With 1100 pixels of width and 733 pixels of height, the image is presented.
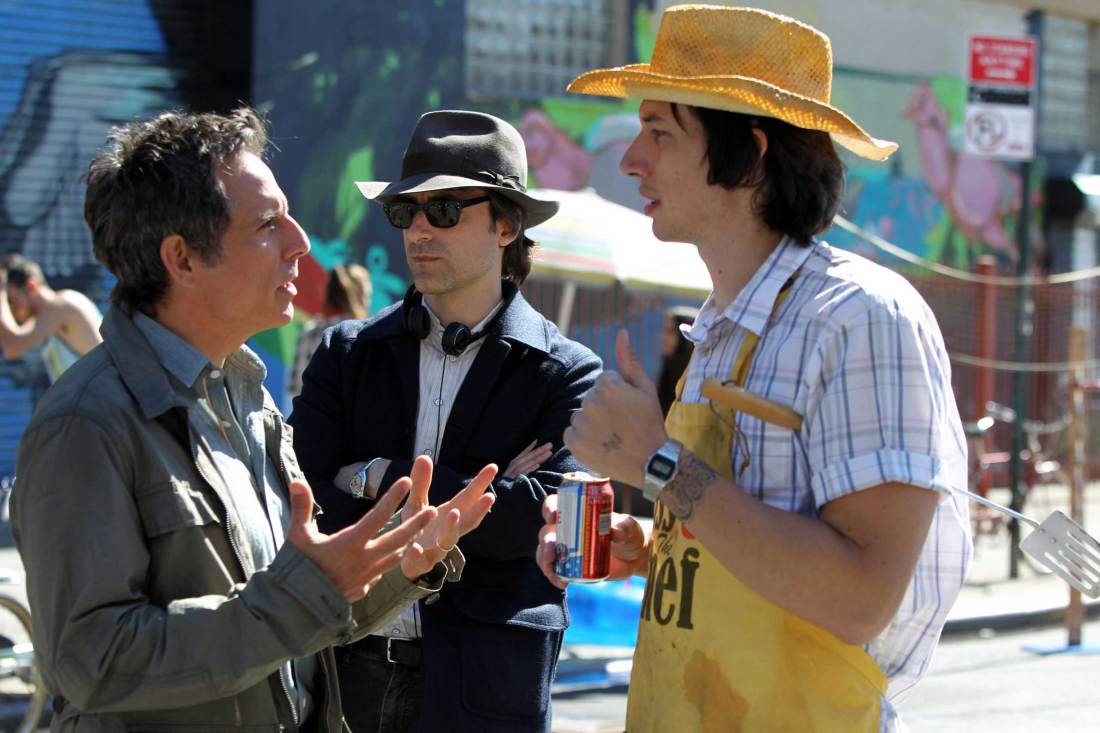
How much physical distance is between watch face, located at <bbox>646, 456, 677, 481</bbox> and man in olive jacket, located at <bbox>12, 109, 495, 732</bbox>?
43 cm

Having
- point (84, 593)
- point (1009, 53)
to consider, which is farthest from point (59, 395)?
point (1009, 53)

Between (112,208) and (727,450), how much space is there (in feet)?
3.90

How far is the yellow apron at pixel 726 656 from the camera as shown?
2275 mm

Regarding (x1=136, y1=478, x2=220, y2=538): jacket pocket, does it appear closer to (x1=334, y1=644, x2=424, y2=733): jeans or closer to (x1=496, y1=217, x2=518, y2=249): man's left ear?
(x1=334, y1=644, x2=424, y2=733): jeans

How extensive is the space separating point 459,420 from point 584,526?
0.97 m

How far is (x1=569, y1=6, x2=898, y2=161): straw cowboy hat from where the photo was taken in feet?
8.07

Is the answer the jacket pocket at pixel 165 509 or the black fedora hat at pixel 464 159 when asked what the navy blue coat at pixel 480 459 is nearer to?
the black fedora hat at pixel 464 159

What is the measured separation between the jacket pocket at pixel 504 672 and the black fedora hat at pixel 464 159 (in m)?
1.13

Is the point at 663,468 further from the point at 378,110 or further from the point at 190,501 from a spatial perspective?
the point at 378,110

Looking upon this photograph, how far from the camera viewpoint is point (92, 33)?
1141 centimetres

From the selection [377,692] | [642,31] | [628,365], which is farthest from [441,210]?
[642,31]

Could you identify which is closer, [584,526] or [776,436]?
[776,436]

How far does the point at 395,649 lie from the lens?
3.50 meters

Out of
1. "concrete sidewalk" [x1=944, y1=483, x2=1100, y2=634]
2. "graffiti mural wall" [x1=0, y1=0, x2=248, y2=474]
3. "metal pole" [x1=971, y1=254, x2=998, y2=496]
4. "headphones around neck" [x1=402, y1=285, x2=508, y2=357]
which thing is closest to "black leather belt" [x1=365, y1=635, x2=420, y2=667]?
"headphones around neck" [x1=402, y1=285, x2=508, y2=357]
